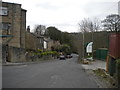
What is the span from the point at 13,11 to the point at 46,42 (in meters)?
37.2

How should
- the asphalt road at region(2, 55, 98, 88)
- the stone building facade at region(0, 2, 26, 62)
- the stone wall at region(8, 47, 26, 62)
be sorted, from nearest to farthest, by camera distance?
the asphalt road at region(2, 55, 98, 88) → the stone wall at region(8, 47, 26, 62) → the stone building facade at region(0, 2, 26, 62)

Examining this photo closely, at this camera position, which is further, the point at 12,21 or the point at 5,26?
the point at 12,21

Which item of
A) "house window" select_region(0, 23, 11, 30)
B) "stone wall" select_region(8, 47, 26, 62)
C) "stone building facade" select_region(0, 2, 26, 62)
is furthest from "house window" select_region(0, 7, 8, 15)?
"stone wall" select_region(8, 47, 26, 62)

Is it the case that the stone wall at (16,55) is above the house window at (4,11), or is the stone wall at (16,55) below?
below

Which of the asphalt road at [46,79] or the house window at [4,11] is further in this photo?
the house window at [4,11]

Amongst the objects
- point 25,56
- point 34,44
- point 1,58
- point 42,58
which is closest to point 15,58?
point 25,56

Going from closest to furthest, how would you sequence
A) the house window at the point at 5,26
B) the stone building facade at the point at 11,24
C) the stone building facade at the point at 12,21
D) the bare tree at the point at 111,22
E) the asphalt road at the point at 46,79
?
the asphalt road at the point at 46,79 < the stone building facade at the point at 11,24 < the house window at the point at 5,26 < the stone building facade at the point at 12,21 < the bare tree at the point at 111,22

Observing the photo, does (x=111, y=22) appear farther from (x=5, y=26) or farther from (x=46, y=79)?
(x=46, y=79)

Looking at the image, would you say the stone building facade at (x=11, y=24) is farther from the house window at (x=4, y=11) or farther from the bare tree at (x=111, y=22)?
the bare tree at (x=111, y=22)

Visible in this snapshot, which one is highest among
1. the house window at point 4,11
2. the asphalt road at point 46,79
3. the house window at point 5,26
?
the house window at point 4,11

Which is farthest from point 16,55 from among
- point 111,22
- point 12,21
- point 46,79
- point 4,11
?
point 111,22

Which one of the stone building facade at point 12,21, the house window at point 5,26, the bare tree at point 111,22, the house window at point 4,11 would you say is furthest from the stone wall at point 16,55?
the bare tree at point 111,22

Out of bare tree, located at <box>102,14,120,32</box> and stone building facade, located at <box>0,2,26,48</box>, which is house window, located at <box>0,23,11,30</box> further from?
bare tree, located at <box>102,14,120,32</box>

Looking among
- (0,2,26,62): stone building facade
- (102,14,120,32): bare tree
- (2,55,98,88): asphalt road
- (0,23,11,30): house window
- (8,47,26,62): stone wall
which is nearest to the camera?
(2,55,98,88): asphalt road
